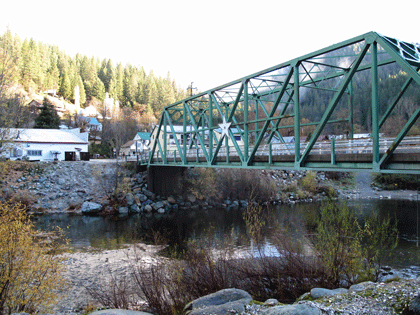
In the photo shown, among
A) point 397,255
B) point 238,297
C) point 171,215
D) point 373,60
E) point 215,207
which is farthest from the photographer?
point 215,207

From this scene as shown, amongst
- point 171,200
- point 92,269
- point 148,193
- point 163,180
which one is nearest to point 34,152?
point 148,193

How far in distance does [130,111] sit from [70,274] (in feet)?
Result: 290

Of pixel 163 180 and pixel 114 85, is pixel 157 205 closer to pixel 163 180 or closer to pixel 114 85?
pixel 163 180

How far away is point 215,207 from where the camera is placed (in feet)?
121

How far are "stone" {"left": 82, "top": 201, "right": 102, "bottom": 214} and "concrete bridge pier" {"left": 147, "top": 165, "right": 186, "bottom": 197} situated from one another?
7208mm

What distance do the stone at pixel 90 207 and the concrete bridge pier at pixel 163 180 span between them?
721cm

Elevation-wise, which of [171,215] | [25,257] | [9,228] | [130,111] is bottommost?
[171,215]

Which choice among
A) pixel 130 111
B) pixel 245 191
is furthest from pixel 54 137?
pixel 130 111

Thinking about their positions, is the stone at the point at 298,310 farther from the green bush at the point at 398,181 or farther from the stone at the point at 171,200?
the green bush at the point at 398,181

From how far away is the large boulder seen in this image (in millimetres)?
7809

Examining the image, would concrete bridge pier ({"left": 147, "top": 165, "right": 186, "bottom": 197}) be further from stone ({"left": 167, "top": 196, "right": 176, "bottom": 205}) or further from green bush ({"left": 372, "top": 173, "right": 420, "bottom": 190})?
green bush ({"left": 372, "top": 173, "right": 420, "bottom": 190})

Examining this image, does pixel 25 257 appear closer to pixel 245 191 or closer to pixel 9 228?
pixel 9 228

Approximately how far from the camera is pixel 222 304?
829cm

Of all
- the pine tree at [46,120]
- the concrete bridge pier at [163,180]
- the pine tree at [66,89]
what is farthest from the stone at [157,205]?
the pine tree at [66,89]
